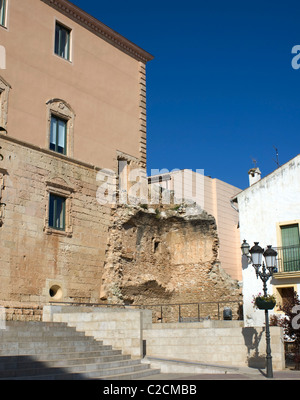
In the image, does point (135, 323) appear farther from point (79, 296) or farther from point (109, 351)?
point (79, 296)

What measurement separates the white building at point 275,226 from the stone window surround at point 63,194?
6735 mm

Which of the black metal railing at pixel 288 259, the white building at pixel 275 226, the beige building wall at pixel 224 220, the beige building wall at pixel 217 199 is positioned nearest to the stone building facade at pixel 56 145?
the white building at pixel 275 226

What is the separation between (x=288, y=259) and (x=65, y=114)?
10697 mm

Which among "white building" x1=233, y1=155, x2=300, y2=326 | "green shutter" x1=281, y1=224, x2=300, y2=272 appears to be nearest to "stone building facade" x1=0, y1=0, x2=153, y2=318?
"white building" x1=233, y1=155, x2=300, y2=326

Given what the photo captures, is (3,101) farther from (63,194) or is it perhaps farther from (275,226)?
(275,226)

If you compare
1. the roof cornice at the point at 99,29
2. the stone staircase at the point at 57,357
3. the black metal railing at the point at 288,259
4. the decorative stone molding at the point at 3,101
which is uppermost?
the roof cornice at the point at 99,29

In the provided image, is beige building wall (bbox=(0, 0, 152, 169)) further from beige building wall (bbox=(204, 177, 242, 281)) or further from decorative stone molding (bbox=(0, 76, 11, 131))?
beige building wall (bbox=(204, 177, 242, 281))

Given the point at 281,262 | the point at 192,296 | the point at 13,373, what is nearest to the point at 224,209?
the point at 192,296

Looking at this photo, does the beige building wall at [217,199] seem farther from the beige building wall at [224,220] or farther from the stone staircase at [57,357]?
the stone staircase at [57,357]

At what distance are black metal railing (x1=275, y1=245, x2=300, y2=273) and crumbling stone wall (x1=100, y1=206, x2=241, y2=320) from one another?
580cm

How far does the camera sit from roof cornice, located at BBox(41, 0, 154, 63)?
73.6ft

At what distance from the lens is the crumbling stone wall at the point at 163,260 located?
22719 millimetres

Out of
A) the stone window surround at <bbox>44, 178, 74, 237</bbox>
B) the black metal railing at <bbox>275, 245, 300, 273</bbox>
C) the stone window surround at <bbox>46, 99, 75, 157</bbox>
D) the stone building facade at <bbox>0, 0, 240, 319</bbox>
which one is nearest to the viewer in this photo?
the black metal railing at <bbox>275, 245, 300, 273</bbox>

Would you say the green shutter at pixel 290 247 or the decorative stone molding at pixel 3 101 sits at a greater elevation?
the decorative stone molding at pixel 3 101
